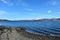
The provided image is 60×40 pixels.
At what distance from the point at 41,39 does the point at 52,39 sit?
2204 mm

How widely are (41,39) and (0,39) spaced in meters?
14.2

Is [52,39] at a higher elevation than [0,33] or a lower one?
lower

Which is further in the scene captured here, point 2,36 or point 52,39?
point 52,39

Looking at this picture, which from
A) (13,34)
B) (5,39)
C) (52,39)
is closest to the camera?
(5,39)

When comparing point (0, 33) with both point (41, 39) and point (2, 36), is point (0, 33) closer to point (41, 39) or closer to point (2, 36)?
point (2, 36)

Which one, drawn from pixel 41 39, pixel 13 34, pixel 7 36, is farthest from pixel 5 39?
pixel 41 39

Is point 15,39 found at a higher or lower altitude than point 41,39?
higher

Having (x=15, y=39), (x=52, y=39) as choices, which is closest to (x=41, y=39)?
(x=52, y=39)

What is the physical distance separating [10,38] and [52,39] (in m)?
14.4

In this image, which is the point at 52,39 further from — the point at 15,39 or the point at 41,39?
the point at 15,39

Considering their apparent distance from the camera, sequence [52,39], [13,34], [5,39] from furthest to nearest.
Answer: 1. [52,39]
2. [13,34]
3. [5,39]

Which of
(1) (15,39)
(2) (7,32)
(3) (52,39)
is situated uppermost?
(2) (7,32)

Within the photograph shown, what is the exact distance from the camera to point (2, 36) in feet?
44.7

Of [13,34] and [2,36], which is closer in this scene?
[2,36]
